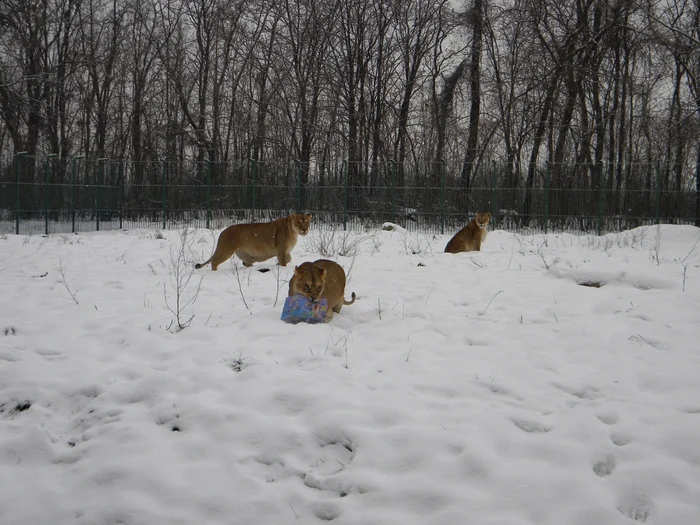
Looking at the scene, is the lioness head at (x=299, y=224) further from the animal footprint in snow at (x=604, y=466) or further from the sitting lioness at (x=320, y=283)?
the animal footprint in snow at (x=604, y=466)

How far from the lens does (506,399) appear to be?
360cm

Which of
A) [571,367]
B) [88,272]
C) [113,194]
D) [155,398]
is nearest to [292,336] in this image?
[155,398]

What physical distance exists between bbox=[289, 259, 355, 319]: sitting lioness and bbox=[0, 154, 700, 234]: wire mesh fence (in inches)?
537

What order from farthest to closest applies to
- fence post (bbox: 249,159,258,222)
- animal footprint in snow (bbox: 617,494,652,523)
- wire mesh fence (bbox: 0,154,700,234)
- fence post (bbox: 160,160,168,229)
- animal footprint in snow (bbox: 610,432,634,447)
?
fence post (bbox: 160,160,168,229) → fence post (bbox: 249,159,258,222) → wire mesh fence (bbox: 0,154,700,234) → animal footprint in snow (bbox: 610,432,634,447) → animal footprint in snow (bbox: 617,494,652,523)

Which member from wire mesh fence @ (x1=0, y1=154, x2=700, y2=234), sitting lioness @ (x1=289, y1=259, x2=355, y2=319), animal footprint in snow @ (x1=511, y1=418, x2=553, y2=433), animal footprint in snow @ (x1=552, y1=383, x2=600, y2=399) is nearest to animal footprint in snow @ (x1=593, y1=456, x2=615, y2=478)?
animal footprint in snow @ (x1=511, y1=418, x2=553, y2=433)

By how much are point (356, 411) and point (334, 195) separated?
56.9 feet

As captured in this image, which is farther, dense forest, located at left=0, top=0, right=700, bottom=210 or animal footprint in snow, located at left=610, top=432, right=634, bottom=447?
dense forest, located at left=0, top=0, right=700, bottom=210

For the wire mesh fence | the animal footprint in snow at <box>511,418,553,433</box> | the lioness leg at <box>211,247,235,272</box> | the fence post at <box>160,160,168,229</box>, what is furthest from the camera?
the fence post at <box>160,160,168,229</box>

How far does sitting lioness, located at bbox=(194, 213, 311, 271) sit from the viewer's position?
8.88 meters

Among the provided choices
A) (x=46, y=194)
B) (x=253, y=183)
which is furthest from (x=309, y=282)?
(x=46, y=194)

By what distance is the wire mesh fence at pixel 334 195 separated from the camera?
18.5 meters

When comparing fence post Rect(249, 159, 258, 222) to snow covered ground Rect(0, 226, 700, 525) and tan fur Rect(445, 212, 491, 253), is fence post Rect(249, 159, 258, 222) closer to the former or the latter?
tan fur Rect(445, 212, 491, 253)

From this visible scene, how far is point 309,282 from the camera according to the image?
5348mm

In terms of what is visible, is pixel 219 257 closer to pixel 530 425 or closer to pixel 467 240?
pixel 467 240
